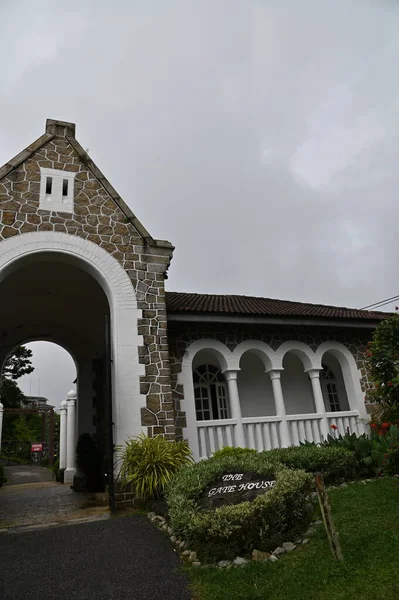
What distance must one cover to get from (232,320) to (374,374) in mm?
3209

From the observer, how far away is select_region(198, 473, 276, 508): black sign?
16.2 ft

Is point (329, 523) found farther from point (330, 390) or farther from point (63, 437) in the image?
point (63, 437)

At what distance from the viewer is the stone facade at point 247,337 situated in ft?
29.6

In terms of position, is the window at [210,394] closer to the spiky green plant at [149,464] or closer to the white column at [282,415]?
the white column at [282,415]

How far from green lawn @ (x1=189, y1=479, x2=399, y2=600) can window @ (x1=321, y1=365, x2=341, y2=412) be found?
7.45 meters

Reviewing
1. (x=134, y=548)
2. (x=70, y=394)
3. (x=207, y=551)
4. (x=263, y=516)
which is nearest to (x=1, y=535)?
(x=134, y=548)

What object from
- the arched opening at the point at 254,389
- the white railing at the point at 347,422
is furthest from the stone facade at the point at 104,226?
the white railing at the point at 347,422

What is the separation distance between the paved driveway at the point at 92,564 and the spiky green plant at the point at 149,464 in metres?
0.76

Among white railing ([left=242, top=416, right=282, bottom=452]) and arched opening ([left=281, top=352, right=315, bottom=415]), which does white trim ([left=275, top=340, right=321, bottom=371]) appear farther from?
white railing ([left=242, top=416, right=282, bottom=452])

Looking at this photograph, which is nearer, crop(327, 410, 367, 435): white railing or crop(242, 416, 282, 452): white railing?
crop(242, 416, 282, 452): white railing

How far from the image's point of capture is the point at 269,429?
962 cm

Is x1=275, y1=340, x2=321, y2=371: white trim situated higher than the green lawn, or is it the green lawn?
x1=275, y1=340, x2=321, y2=371: white trim

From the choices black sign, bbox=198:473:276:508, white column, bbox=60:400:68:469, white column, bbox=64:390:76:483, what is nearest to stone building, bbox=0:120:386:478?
white column, bbox=64:390:76:483

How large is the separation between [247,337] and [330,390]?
13.0ft
